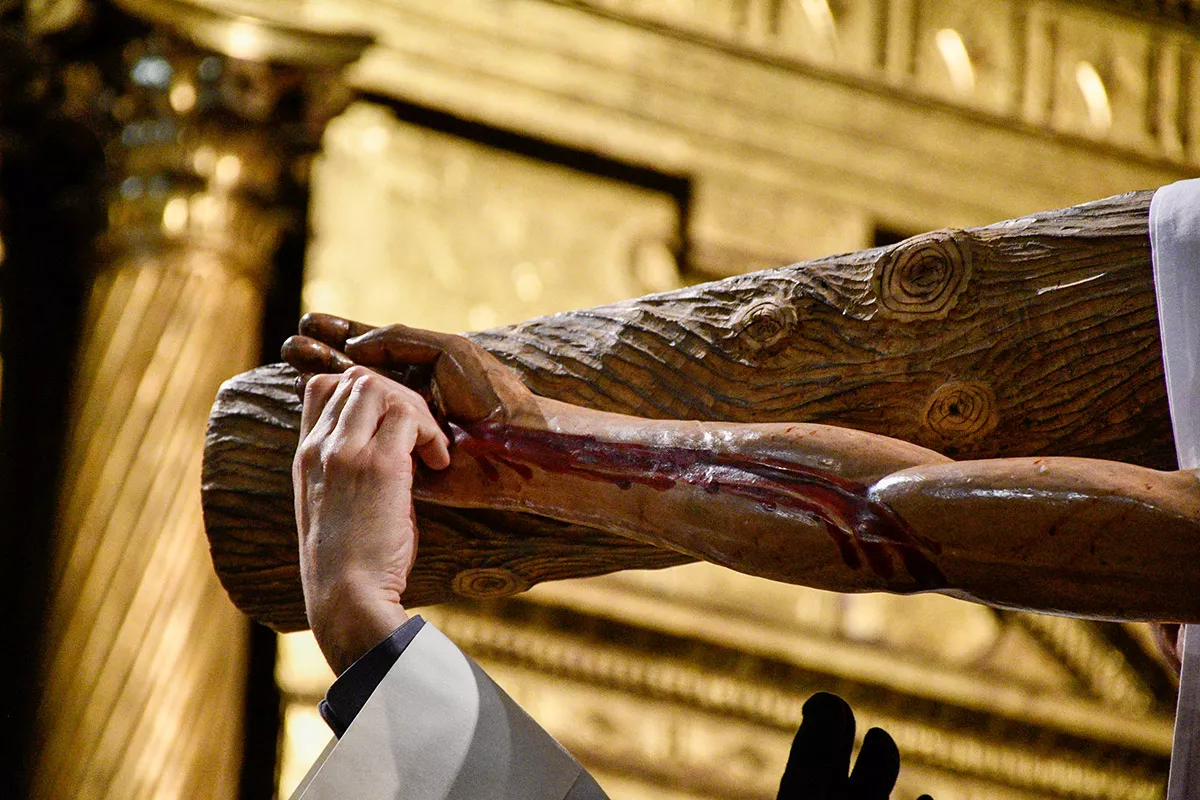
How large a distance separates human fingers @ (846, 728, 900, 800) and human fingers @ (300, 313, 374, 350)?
536 mm

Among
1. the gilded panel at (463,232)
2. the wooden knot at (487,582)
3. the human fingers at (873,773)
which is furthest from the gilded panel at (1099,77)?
the human fingers at (873,773)

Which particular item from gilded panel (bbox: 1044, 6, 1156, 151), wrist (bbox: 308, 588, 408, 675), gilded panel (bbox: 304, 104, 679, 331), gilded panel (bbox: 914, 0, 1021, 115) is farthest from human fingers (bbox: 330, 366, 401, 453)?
gilded panel (bbox: 1044, 6, 1156, 151)

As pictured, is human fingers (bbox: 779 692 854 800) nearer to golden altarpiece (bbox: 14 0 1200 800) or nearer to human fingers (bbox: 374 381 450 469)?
human fingers (bbox: 374 381 450 469)

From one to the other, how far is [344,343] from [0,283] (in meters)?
2.51

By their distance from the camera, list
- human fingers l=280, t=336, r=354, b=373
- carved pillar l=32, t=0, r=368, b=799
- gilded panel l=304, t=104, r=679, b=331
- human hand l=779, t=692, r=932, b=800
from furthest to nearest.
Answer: gilded panel l=304, t=104, r=679, b=331 → carved pillar l=32, t=0, r=368, b=799 → human fingers l=280, t=336, r=354, b=373 → human hand l=779, t=692, r=932, b=800

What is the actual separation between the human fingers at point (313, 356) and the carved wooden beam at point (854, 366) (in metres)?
0.09

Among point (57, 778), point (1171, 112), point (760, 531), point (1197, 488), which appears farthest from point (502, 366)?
point (1171, 112)

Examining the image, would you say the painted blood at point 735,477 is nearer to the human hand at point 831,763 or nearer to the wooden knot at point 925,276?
the human hand at point 831,763

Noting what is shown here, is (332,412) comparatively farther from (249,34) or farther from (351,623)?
(249,34)

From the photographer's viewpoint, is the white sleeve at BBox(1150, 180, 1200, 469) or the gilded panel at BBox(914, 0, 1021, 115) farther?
the gilded panel at BBox(914, 0, 1021, 115)

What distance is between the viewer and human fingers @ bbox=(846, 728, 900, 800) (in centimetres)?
132

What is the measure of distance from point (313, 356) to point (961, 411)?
522 mm

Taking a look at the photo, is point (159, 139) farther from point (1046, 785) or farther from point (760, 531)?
point (760, 531)

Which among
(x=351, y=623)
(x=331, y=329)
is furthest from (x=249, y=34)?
(x=351, y=623)
